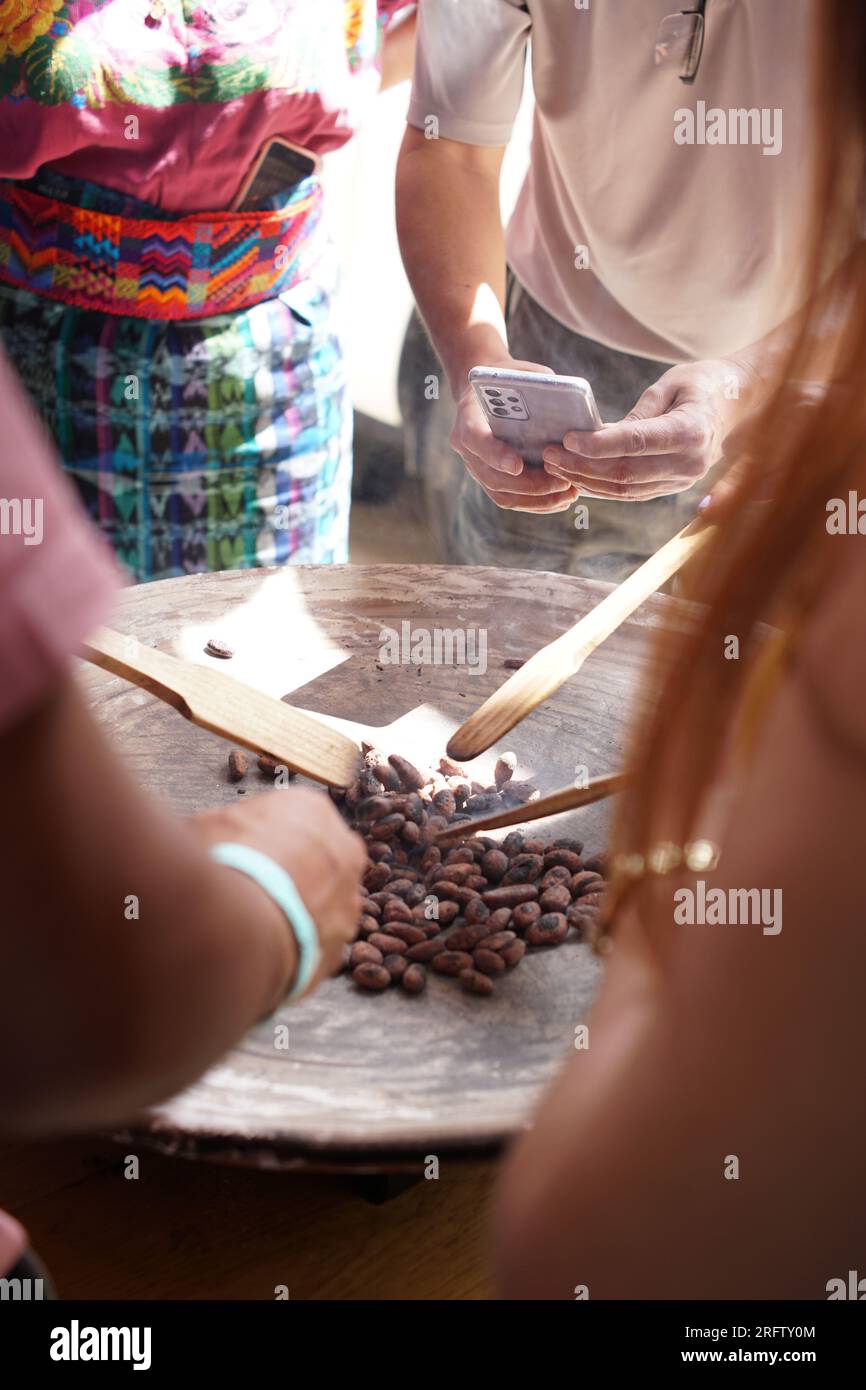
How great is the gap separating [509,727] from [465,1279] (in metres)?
0.36

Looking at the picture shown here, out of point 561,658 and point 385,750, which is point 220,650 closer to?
point 385,750

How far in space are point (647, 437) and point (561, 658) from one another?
255 mm

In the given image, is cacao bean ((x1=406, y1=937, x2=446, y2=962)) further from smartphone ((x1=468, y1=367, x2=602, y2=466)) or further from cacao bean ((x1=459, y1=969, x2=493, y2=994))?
smartphone ((x1=468, y1=367, x2=602, y2=466))

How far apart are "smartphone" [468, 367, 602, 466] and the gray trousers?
346mm

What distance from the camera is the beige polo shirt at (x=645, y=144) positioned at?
1254 millimetres

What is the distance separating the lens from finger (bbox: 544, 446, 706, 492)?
1104mm

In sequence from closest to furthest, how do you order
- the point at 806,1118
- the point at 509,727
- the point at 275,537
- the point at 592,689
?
the point at 806,1118, the point at 509,727, the point at 592,689, the point at 275,537

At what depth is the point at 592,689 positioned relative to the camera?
104 centimetres

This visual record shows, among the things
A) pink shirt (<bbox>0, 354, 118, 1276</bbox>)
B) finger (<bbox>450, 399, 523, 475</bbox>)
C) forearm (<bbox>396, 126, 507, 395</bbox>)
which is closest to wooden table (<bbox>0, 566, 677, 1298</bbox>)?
finger (<bbox>450, 399, 523, 475</bbox>)

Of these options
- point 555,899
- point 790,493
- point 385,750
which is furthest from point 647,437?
point 790,493

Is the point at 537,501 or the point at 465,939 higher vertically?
the point at 537,501

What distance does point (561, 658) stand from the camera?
0.97 m
